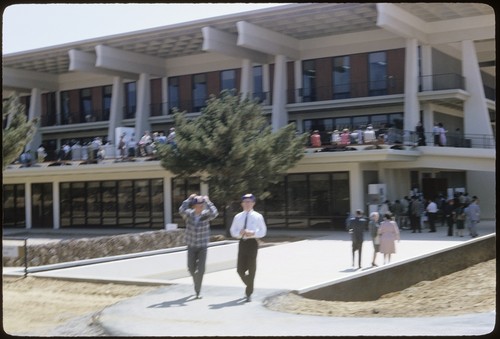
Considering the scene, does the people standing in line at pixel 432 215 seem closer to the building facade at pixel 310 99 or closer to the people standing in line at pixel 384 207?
the people standing in line at pixel 384 207

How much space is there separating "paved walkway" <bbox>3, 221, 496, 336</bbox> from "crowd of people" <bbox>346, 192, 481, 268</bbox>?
922mm

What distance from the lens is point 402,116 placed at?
3288cm

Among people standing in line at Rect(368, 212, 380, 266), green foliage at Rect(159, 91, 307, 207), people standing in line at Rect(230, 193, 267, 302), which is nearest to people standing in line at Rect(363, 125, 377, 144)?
green foliage at Rect(159, 91, 307, 207)

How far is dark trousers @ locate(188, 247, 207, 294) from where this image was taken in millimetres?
10173

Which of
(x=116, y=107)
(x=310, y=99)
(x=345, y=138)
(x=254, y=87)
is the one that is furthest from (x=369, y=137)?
(x=116, y=107)

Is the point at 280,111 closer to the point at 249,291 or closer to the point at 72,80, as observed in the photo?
the point at 72,80

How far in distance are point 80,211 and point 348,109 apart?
614 inches

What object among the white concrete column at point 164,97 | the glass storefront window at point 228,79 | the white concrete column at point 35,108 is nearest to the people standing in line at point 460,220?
the glass storefront window at point 228,79

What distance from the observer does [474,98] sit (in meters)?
31.8

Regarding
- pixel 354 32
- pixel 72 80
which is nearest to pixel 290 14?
pixel 354 32

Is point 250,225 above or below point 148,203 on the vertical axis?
above

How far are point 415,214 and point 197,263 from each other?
649 inches

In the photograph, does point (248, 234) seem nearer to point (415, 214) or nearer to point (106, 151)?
point (415, 214)

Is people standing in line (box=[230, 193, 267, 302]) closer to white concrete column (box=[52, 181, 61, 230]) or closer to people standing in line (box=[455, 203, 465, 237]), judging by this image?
people standing in line (box=[455, 203, 465, 237])
